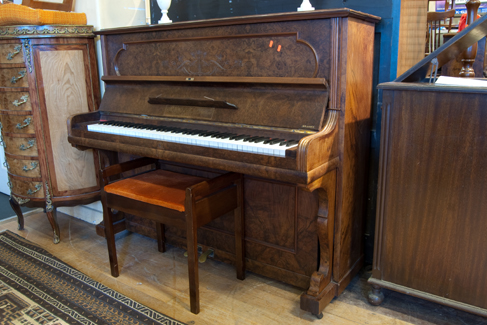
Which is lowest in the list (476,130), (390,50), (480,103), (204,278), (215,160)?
(204,278)

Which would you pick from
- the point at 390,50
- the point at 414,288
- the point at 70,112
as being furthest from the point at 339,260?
the point at 70,112

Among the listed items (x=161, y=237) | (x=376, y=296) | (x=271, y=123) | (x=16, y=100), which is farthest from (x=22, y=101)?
(x=376, y=296)

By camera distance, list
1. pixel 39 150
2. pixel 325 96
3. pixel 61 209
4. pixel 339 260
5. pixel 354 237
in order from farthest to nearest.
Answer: pixel 61 209, pixel 39 150, pixel 354 237, pixel 339 260, pixel 325 96

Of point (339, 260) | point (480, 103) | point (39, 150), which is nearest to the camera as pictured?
point (480, 103)

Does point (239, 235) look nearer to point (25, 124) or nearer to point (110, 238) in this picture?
point (110, 238)

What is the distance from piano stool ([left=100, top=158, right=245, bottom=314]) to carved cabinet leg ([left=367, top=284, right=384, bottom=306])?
688mm

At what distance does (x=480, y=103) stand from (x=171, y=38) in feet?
5.04

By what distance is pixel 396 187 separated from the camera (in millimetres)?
1847

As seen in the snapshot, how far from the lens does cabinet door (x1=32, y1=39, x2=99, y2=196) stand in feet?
8.59

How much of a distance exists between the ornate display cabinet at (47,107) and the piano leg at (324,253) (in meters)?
1.69

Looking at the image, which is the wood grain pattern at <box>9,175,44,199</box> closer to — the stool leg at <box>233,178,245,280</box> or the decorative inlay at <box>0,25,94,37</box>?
the decorative inlay at <box>0,25,94,37</box>

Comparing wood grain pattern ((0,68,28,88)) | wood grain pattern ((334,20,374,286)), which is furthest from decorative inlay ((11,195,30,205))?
wood grain pattern ((334,20,374,286))

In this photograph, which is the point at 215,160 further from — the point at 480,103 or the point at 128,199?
the point at 480,103

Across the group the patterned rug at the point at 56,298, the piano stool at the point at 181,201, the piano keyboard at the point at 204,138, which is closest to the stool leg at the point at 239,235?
the piano stool at the point at 181,201
